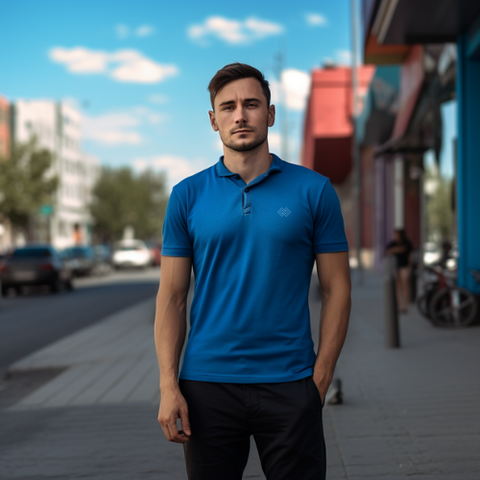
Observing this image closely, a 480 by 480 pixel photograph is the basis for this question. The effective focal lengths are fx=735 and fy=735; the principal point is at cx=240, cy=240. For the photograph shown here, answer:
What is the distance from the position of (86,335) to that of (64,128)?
6857 centimetres

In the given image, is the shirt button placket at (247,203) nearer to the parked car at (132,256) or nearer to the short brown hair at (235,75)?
the short brown hair at (235,75)

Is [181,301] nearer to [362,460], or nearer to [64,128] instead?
[362,460]

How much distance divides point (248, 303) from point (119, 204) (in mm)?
79538

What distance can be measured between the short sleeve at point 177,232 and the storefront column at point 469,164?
29.2 ft

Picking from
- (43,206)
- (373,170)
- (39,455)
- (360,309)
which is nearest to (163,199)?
(43,206)

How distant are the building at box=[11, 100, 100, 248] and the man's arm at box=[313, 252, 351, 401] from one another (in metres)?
60.2

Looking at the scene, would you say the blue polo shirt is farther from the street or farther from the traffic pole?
the street

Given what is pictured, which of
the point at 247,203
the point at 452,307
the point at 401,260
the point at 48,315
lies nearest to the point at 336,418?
the point at 247,203

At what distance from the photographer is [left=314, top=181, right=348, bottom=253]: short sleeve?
2.31 metres

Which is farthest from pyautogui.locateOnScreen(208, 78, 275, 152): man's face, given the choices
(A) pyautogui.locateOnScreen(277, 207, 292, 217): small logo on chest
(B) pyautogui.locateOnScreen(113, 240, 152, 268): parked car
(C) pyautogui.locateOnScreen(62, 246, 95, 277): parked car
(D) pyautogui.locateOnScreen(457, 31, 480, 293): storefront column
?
(B) pyautogui.locateOnScreen(113, 240, 152, 268): parked car

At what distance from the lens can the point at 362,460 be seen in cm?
420

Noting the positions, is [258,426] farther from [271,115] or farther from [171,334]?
[271,115]

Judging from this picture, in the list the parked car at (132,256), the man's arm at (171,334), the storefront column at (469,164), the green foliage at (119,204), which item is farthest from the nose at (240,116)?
the green foliage at (119,204)

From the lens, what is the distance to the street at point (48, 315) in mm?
11125
